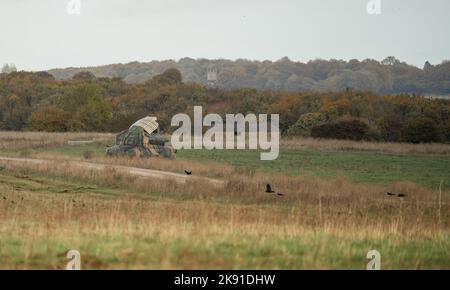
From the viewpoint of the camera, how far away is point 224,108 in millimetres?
112062

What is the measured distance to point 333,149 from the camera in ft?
206

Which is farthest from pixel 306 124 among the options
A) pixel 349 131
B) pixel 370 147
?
pixel 370 147

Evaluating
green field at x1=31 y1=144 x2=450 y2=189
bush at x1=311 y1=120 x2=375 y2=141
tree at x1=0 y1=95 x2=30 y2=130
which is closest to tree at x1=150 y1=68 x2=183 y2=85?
tree at x1=0 y1=95 x2=30 y2=130

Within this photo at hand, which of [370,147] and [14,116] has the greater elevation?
[370,147]

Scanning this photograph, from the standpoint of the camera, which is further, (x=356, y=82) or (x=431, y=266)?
(x=356, y=82)

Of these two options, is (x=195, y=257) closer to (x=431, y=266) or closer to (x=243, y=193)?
(x=431, y=266)

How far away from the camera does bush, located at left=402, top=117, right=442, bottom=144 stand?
262 ft

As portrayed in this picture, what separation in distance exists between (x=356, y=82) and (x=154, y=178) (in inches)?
5969

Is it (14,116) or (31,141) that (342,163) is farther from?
(14,116)

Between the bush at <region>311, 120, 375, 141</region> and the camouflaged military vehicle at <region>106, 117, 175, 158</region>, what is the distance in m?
34.5

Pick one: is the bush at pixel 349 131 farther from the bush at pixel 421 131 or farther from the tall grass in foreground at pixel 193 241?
the tall grass in foreground at pixel 193 241

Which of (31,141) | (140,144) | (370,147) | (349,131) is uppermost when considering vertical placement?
(140,144)

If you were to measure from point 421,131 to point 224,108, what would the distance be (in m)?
38.8
